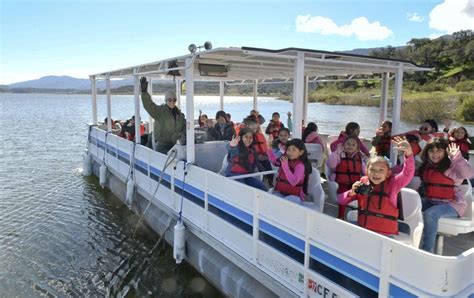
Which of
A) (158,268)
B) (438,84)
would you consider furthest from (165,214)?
(438,84)

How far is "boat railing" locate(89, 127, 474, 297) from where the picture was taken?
2.54 m

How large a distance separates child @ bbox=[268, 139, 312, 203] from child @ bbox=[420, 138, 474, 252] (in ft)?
4.19

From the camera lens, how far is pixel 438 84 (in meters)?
45.2

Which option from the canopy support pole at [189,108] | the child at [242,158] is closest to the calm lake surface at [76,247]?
the child at [242,158]

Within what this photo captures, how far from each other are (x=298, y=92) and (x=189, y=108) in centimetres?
151

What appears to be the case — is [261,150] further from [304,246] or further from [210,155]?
[304,246]

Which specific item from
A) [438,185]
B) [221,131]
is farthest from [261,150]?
[438,185]

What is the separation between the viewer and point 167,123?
6547 millimetres

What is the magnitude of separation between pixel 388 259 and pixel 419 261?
0.85 feet

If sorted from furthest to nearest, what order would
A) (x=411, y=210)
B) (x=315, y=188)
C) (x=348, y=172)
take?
1. (x=348, y=172)
2. (x=315, y=188)
3. (x=411, y=210)

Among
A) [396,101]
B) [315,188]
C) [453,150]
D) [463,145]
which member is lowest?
[315,188]

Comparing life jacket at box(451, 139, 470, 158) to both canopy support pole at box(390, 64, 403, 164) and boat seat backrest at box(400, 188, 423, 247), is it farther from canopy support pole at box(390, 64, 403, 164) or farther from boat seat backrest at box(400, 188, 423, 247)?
boat seat backrest at box(400, 188, 423, 247)

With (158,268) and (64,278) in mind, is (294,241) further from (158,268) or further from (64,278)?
(64,278)

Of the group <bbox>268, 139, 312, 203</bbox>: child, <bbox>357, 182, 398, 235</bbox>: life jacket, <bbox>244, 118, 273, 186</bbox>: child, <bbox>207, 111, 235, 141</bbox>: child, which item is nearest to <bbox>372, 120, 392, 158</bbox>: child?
<bbox>244, 118, 273, 186</bbox>: child
